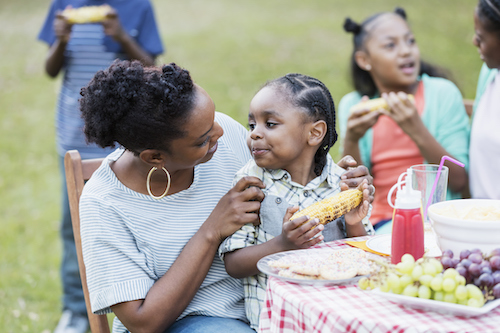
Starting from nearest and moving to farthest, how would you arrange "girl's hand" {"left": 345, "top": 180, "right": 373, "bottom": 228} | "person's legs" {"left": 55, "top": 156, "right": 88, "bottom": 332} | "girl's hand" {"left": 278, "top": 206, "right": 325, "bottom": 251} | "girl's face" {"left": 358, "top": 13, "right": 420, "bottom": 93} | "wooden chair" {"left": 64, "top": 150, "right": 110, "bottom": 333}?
"girl's hand" {"left": 278, "top": 206, "right": 325, "bottom": 251} < "girl's hand" {"left": 345, "top": 180, "right": 373, "bottom": 228} < "wooden chair" {"left": 64, "top": 150, "right": 110, "bottom": 333} < "girl's face" {"left": 358, "top": 13, "right": 420, "bottom": 93} < "person's legs" {"left": 55, "top": 156, "right": 88, "bottom": 332}

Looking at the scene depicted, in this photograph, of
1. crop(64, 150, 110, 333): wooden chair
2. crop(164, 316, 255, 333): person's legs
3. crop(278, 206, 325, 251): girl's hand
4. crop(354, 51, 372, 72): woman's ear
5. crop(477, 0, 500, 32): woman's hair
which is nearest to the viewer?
→ crop(278, 206, 325, 251): girl's hand

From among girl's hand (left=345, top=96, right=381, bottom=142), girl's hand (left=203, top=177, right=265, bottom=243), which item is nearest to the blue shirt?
girl's hand (left=345, top=96, right=381, bottom=142)

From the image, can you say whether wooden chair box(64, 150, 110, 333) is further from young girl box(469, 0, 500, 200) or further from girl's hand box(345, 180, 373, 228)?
young girl box(469, 0, 500, 200)

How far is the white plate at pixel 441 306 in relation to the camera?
143 cm

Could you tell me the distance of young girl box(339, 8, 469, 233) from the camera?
10.8 ft

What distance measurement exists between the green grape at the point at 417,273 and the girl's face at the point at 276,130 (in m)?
0.82

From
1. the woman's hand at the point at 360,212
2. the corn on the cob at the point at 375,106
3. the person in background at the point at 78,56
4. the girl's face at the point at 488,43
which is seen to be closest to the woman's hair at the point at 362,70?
the corn on the cob at the point at 375,106

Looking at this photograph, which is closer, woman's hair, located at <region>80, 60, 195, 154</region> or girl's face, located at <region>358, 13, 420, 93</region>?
woman's hair, located at <region>80, 60, 195, 154</region>

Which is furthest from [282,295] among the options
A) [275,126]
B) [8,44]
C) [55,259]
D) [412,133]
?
[8,44]

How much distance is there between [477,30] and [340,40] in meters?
7.98

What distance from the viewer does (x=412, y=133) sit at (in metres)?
3.29

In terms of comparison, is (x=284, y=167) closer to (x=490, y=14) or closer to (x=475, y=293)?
(x=475, y=293)

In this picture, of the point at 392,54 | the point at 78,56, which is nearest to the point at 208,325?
the point at 392,54

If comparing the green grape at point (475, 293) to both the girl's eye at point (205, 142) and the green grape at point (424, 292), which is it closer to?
the green grape at point (424, 292)
